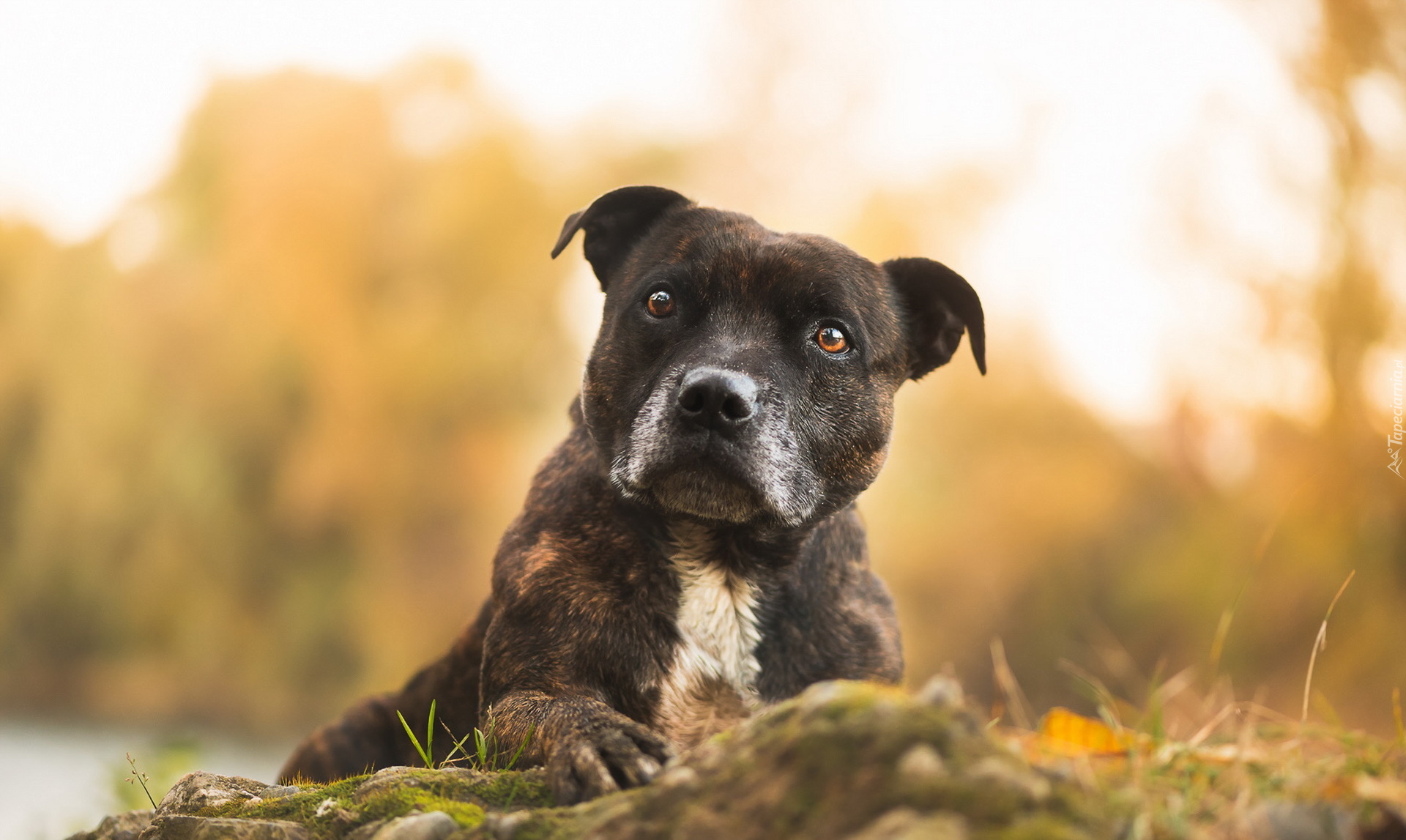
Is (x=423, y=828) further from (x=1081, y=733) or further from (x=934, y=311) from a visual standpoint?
(x=934, y=311)

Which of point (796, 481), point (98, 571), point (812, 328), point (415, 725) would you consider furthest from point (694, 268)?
point (98, 571)

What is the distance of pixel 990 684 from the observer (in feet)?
36.5

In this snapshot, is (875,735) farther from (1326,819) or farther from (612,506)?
(612,506)

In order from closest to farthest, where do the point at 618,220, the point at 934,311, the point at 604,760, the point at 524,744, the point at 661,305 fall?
the point at 604,760, the point at 524,744, the point at 661,305, the point at 618,220, the point at 934,311

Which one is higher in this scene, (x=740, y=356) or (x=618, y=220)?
(x=618, y=220)

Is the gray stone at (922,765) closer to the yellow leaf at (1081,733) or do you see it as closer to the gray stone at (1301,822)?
the gray stone at (1301,822)

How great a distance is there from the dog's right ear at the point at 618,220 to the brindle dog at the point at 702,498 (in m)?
0.01

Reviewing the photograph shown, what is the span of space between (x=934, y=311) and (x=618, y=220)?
1463 millimetres

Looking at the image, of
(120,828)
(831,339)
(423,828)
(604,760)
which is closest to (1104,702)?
(831,339)

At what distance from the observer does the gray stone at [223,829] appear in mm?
3008

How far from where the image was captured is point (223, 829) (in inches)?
120

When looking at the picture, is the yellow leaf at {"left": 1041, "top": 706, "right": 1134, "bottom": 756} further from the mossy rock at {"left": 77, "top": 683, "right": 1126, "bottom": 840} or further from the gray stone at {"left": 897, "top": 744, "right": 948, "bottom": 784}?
the gray stone at {"left": 897, "top": 744, "right": 948, "bottom": 784}

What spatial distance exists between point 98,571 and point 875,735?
12.1 metres

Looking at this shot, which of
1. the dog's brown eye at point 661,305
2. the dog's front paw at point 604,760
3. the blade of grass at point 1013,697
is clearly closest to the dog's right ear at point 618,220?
the dog's brown eye at point 661,305
